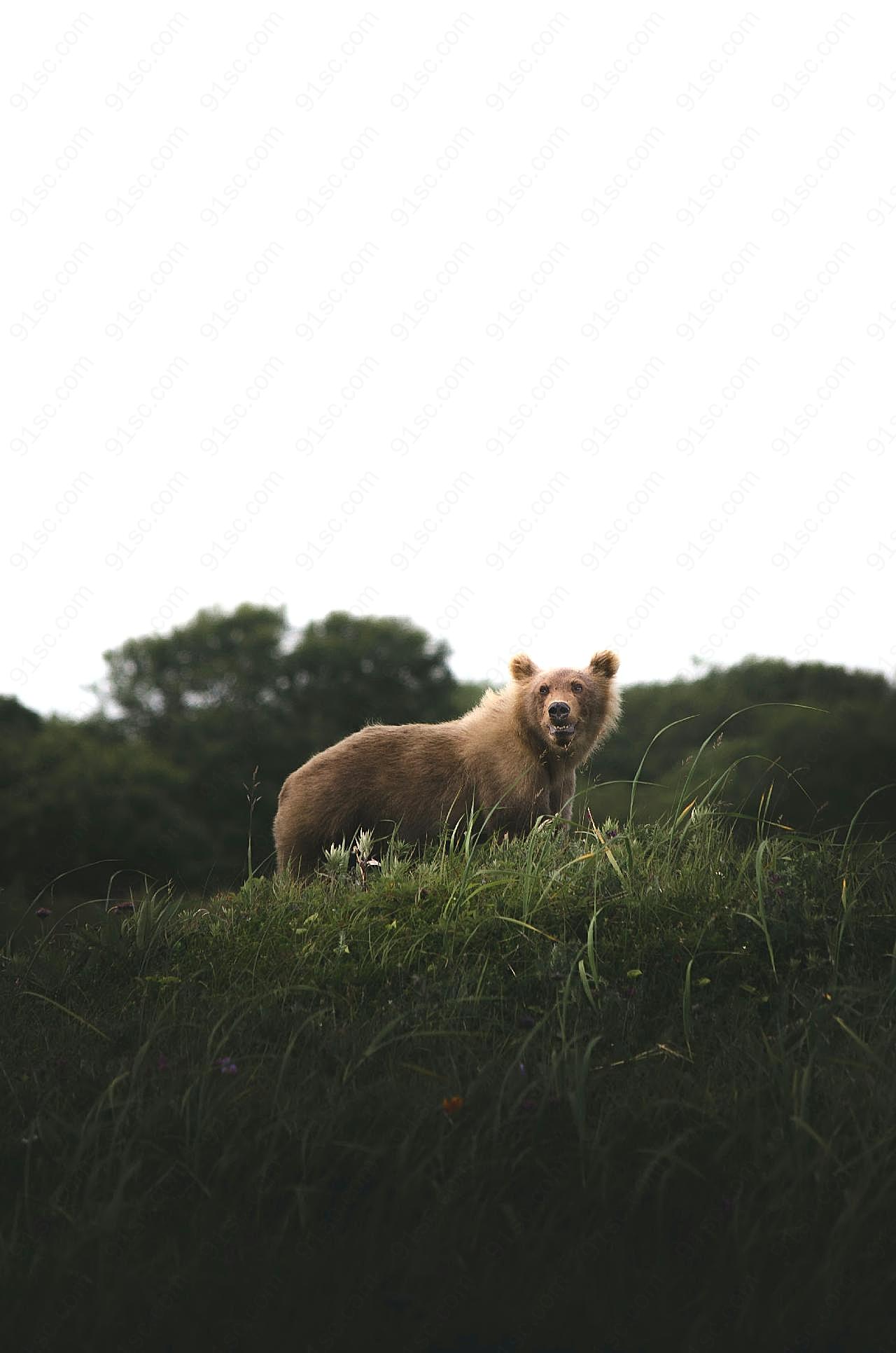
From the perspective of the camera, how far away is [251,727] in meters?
21.3

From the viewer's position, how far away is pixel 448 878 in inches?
239

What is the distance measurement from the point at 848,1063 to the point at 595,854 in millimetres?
2213

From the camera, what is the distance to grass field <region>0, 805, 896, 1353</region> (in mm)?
2994

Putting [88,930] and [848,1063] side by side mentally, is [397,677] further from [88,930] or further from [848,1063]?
[848,1063]

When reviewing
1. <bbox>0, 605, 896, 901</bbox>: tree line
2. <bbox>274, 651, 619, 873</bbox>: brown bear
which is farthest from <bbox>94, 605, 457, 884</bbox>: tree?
<bbox>274, 651, 619, 873</bbox>: brown bear

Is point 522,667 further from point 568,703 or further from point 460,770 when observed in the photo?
point 460,770

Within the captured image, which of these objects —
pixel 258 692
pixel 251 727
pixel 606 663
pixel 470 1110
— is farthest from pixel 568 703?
pixel 258 692

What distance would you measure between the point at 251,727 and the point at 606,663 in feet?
46.6

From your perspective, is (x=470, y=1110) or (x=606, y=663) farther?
(x=606, y=663)

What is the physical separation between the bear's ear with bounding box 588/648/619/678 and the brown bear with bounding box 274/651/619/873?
0.10 m

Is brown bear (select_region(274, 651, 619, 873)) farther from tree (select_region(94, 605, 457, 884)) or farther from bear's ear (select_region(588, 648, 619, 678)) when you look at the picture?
tree (select_region(94, 605, 457, 884))

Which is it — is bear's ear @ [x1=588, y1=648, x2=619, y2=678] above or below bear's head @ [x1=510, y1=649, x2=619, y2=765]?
above

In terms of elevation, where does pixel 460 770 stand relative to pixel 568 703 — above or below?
below

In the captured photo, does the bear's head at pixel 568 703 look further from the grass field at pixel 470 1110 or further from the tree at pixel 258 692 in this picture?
the tree at pixel 258 692
